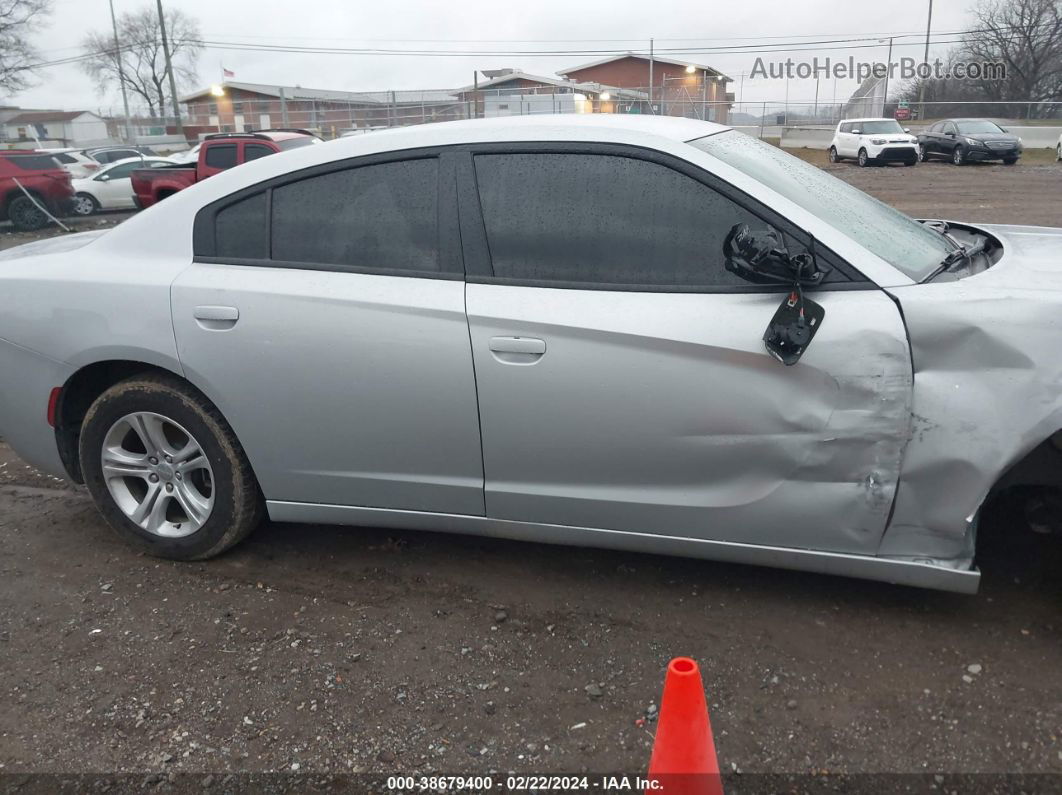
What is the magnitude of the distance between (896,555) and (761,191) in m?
1.25

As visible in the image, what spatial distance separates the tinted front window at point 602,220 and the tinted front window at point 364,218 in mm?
231

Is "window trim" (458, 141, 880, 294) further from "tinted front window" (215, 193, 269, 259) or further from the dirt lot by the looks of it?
the dirt lot

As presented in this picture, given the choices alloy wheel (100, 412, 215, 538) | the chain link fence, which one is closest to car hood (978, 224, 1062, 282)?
alloy wheel (100, 412, 215, 538)

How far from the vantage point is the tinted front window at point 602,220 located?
9.25 feet

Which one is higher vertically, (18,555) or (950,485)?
(950,485)

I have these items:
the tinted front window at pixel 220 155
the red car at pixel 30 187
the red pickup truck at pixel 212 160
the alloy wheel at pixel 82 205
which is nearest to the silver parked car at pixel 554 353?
the red pickup truck at pixel 212 160

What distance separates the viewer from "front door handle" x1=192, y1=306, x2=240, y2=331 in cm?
316

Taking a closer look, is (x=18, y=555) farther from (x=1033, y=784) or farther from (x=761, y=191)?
(x=1033, y=784)

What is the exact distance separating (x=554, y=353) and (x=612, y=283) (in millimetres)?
309

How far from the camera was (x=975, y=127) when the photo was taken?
25484mm

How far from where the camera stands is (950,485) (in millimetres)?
2607

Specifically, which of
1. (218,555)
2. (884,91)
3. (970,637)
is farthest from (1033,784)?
(884,91)

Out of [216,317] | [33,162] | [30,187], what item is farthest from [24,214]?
[216,317]

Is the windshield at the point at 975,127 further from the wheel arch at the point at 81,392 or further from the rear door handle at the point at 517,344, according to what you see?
the wheel arch at the point at 81,392
